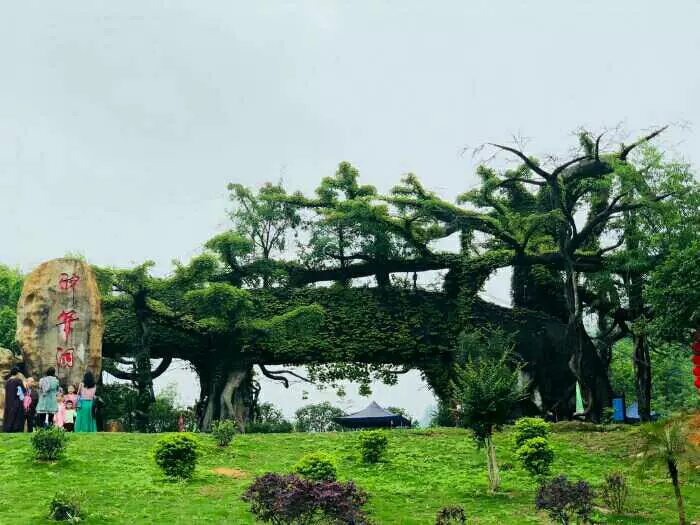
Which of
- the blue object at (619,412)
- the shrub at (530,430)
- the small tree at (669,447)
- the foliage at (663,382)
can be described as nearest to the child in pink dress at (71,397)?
the shrub at (530,430)

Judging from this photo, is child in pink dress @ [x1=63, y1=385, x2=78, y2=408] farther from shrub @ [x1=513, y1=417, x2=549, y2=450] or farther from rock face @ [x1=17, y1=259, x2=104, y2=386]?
shrub @ [x1=513, y1=417, x2=549, y2=450]

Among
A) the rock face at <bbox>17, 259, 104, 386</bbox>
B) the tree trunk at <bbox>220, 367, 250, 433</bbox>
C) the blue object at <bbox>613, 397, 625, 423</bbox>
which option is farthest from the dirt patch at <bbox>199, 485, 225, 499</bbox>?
the blue object at <bbox>613, 397, 625, 423</bbox>

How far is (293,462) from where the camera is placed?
55.3 ft

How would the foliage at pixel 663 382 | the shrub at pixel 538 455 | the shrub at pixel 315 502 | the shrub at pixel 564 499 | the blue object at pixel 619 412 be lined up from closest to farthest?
the shrub at pixel 315 502, the shrub at pixel 564 499, the shrub at pixel 538 455, the blue object at pixel 619 412, the foliage at pixel 663 382

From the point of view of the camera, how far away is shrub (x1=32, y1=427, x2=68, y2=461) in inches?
612

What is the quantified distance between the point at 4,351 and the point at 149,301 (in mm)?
4441

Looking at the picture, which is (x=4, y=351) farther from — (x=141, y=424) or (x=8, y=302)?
(x=8, y=302)

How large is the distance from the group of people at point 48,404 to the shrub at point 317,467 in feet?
24.3

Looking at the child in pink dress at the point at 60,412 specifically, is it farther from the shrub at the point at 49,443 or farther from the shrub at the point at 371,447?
the shrub at the point at 371,447

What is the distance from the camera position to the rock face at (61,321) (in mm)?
21734

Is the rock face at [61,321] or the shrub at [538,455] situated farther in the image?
the rock face at [61,321]

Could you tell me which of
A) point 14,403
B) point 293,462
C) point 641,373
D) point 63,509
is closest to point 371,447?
point 293,462

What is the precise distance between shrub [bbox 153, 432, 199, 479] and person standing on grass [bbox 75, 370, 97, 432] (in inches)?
241

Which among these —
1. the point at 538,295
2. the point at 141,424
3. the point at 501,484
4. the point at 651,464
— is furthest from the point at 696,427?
the point at 141,424
